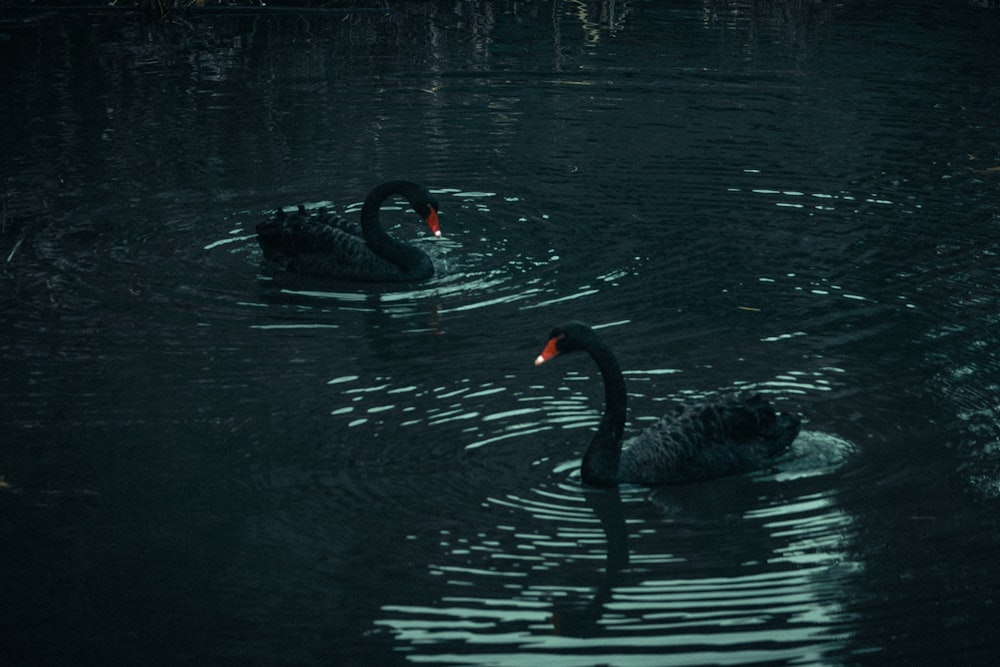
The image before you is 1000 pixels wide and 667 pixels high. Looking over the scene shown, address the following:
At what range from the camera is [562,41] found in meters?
18.2

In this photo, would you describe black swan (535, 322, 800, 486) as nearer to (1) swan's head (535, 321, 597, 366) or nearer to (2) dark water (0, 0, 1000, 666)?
(1) swan's head (535, 321, 597, 366)

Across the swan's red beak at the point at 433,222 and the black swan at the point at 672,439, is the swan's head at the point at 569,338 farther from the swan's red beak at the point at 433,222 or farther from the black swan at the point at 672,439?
the swan's red beak at the point at 433,222

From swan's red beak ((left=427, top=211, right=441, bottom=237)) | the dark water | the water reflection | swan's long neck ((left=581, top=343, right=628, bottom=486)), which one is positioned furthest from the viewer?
swan's red beak ((left=427, top=211, right=441, bottom=237))

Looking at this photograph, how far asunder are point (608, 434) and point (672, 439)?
1.03ft

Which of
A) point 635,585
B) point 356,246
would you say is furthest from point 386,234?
point 635,585

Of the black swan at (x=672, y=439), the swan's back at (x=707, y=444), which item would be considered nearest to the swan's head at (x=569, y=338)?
the black swan at (x=672, y=439)

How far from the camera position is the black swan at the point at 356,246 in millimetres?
9734

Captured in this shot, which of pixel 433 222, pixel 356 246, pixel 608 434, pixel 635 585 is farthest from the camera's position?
pixel 356 246

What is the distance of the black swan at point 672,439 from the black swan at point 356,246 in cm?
351

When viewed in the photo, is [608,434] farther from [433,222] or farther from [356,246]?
[356,246]

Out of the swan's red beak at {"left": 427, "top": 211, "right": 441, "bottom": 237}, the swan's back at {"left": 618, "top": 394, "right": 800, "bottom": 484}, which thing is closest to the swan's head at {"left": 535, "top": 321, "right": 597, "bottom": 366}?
the swan's back at {"left": 618, "top": 394, "right": 800, "bottom": 484}

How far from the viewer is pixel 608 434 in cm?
629

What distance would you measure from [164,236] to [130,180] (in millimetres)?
1668

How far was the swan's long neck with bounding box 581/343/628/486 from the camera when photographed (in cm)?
631
